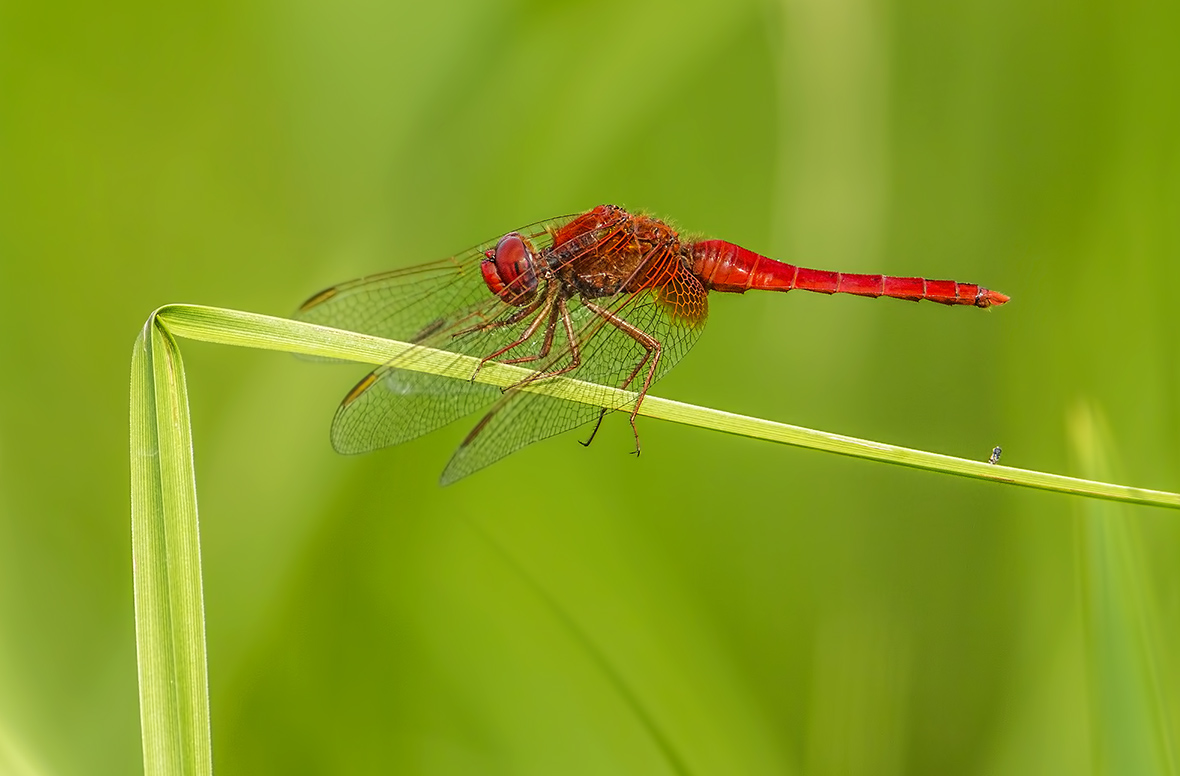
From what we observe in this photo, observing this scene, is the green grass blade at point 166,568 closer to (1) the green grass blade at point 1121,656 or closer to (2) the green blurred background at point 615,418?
(2) the green blurred background at point 615,418

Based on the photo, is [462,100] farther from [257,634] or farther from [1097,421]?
[1097,421]

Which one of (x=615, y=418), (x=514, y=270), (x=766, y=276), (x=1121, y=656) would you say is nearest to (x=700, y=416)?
(x=1121, y=656)

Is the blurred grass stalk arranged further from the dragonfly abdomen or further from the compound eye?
the dragonfly abdomen

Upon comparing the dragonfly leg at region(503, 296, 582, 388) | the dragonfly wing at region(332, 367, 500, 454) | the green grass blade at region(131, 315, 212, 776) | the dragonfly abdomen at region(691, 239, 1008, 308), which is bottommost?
the green grass blade at region(131, 315, 212, 776)

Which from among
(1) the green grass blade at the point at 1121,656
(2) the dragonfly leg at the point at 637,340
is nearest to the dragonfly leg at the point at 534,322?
(2) the dragonfly leg at the point at 637,340

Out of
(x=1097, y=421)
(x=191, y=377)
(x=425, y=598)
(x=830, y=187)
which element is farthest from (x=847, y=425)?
(x=191, y=377)

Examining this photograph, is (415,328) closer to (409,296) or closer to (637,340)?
(409,296)

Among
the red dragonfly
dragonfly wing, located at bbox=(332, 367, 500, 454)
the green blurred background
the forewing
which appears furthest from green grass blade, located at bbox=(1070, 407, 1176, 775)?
dragonfly wing, located at bbox=(332, 367, 500, 454)
